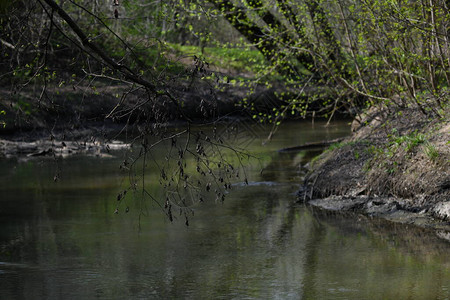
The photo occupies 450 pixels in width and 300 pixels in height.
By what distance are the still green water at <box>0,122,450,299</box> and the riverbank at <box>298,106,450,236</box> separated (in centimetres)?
38

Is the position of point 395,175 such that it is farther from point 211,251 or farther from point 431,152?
point 211,251

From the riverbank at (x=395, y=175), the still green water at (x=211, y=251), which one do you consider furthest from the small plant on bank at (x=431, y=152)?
the still green water at (x=211, y=251)

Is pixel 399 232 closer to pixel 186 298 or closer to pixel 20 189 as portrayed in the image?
pixel 186 298

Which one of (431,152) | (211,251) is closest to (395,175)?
(431,152)

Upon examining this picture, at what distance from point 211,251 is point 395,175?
3544 mm

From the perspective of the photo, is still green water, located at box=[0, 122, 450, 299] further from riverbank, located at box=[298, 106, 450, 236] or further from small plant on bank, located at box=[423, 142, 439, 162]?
small plant on bank, located at box=[423, 142, 439, 162]

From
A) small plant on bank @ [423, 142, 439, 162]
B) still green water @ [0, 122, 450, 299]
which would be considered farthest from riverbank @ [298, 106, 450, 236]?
still green water @ [0, 122, 450, 299]

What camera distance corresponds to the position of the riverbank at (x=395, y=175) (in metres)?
11.2

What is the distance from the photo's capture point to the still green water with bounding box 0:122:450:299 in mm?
8289

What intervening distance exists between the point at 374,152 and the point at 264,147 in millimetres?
6924

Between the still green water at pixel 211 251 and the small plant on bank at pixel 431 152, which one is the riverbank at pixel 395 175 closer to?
the small plant on bank at pixel 431 152

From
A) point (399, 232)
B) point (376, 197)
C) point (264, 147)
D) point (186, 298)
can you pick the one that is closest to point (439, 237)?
point (399, 232)

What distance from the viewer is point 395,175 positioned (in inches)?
472

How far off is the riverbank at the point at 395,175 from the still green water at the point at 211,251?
0.38 meters
